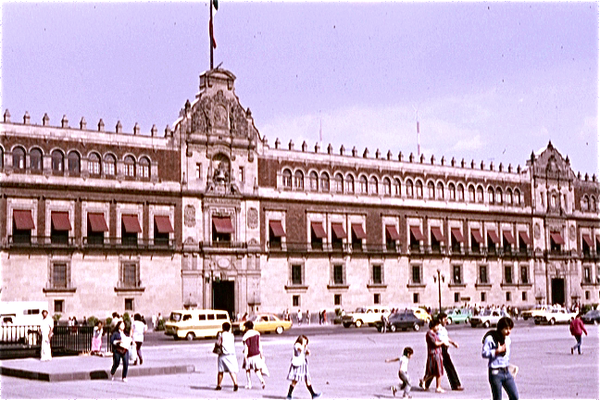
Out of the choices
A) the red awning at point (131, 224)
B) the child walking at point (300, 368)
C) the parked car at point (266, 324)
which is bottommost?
the parked car at point (266, 324)

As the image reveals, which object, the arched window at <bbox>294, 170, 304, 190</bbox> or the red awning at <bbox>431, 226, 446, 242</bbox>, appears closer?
the arched window at <bbox>294, 170, 304, 190</bbox>

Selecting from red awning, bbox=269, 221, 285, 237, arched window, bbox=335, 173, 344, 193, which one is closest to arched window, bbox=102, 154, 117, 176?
red awning, bbox=269, 221, 285, 237

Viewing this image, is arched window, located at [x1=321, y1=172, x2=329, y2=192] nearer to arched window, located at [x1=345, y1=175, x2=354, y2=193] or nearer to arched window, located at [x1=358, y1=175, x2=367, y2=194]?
arched window, located at [x1=345, y1=175, x2=354, y2=193]

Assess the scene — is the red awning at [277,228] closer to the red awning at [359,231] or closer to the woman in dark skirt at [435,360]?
the red awning at [359,231]

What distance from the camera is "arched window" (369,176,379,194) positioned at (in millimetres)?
71750

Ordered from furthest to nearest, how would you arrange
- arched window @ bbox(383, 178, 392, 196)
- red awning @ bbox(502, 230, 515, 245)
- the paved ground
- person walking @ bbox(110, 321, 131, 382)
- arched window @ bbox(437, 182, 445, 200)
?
red awning @ bbox(502, 230, 515, 245) → arched window @ bbox(437, 182, 445, 200) → arched window @ bbox(383, 178, 392, 196) → person walking @ bbox(110, 321, 131, 382) → the paved ground

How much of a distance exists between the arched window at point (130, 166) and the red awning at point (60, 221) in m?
5.29

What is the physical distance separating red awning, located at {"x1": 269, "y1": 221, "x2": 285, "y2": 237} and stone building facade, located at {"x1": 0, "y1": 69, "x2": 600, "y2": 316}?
0.10m

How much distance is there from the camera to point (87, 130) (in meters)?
57.8

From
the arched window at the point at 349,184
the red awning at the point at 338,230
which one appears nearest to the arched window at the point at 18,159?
the red awning at the point at 338,230

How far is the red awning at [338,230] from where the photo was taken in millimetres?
68688

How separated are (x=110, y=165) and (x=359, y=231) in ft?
70.7

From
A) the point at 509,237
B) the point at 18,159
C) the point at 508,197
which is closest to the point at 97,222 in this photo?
the point at 18,159

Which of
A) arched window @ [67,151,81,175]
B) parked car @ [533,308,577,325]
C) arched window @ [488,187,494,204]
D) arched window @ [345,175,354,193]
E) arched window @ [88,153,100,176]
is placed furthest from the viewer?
arched window @ [488,187,494,204]
